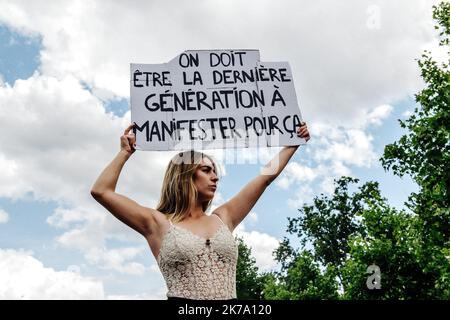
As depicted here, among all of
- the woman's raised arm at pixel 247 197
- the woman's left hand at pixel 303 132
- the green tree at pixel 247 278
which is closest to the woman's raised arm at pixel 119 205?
the woman's raised arm at pixel 247 197

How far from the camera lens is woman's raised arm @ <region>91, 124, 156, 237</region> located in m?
3.65

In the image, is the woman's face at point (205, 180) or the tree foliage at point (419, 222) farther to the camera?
the tree foliage at point (419, 222)

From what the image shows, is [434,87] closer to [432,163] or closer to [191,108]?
[432,163]

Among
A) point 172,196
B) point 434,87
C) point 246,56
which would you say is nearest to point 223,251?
Result: point 172,196

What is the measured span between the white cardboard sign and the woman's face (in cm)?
56

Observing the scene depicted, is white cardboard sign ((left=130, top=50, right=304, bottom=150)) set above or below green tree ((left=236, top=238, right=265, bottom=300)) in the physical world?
below

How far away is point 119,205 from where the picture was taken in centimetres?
365

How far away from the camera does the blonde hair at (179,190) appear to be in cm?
383

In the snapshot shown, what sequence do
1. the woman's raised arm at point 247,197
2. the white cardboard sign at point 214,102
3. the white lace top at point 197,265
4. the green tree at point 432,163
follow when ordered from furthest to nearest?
1. the green tree at point 432,163
2. the white cardboard sign at point 214,102
3. the woman's raised arm at point 247,197
4. the white lace top at point 197,265

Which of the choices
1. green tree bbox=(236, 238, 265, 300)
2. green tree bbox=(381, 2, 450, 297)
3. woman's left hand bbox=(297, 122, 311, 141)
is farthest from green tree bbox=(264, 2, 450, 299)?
green tree bbox=(236, 238, 265, 300)

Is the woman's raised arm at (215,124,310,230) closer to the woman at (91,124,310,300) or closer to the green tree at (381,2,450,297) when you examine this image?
the woman at (91,124,310,300)

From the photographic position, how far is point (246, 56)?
16.6 ft

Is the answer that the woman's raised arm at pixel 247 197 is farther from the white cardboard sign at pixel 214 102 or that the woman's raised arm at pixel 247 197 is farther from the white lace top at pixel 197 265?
the white cardboard sign at pixel 214 102

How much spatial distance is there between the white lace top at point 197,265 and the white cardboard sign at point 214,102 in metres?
1.04
